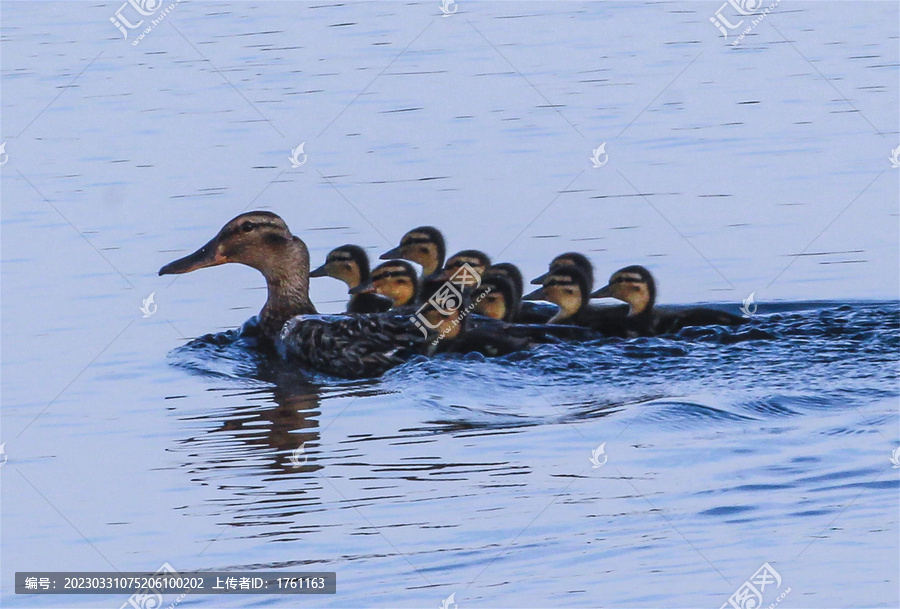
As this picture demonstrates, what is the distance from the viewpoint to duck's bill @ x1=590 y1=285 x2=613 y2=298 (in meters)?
8.64

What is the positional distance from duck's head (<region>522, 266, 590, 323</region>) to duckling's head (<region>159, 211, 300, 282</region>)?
1493 millimetres

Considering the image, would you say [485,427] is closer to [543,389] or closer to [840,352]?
[543,389]

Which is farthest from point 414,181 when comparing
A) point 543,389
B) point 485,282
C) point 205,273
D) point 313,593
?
point 313,593

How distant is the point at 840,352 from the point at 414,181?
4.46 meters

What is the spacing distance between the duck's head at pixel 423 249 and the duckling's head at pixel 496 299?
1.02 meters

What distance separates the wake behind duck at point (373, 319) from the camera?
7.95 m

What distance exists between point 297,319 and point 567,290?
1.58 meters

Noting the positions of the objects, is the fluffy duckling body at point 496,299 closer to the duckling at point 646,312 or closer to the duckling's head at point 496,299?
the duckling's head at point 496,299

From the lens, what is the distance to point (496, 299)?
8.52m

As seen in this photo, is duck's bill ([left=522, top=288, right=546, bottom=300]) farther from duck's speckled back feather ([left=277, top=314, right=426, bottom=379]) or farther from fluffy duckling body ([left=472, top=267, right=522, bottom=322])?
duck's speckled back feather ([left=277, top=314, right=426, bottom=379])

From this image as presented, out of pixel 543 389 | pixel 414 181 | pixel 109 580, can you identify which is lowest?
pixel 109 580

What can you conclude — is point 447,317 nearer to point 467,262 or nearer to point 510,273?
point 510,273

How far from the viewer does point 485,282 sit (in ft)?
28.3

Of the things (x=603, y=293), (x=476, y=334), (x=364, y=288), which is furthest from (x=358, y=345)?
(x=603, y=293)
